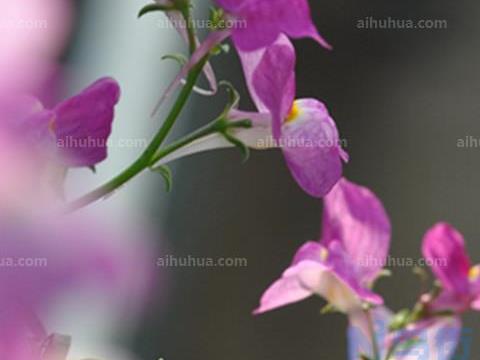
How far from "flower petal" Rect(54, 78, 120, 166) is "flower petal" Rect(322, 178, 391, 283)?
188 mm

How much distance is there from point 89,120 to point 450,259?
0.84ft

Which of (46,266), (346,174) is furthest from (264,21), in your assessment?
(346,174)

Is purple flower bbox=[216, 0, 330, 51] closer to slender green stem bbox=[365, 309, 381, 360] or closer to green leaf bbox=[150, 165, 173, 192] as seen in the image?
green leaf bbox=[150, 165, 173, 192]

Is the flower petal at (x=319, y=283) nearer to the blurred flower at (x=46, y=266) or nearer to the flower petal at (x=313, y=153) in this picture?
the flower petal at (x=313, y=153)

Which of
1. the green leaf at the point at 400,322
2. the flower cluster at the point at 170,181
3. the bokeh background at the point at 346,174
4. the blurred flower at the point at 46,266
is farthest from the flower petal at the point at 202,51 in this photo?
the bokeh background at the point at 346,174

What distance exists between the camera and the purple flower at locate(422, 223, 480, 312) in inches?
17.6

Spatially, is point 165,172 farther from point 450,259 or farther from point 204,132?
point 450,259

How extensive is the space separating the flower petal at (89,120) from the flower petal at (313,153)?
0.06m

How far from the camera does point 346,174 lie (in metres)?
2.72

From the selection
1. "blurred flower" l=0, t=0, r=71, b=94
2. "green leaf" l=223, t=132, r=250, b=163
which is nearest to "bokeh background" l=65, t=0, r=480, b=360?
"green leaf" l=223, t=132, r=250, b=163

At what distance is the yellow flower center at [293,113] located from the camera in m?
0.30

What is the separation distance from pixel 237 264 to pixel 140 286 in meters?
2.68

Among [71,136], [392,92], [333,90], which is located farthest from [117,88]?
[392,92]

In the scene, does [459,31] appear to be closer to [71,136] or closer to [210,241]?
[210,241]
